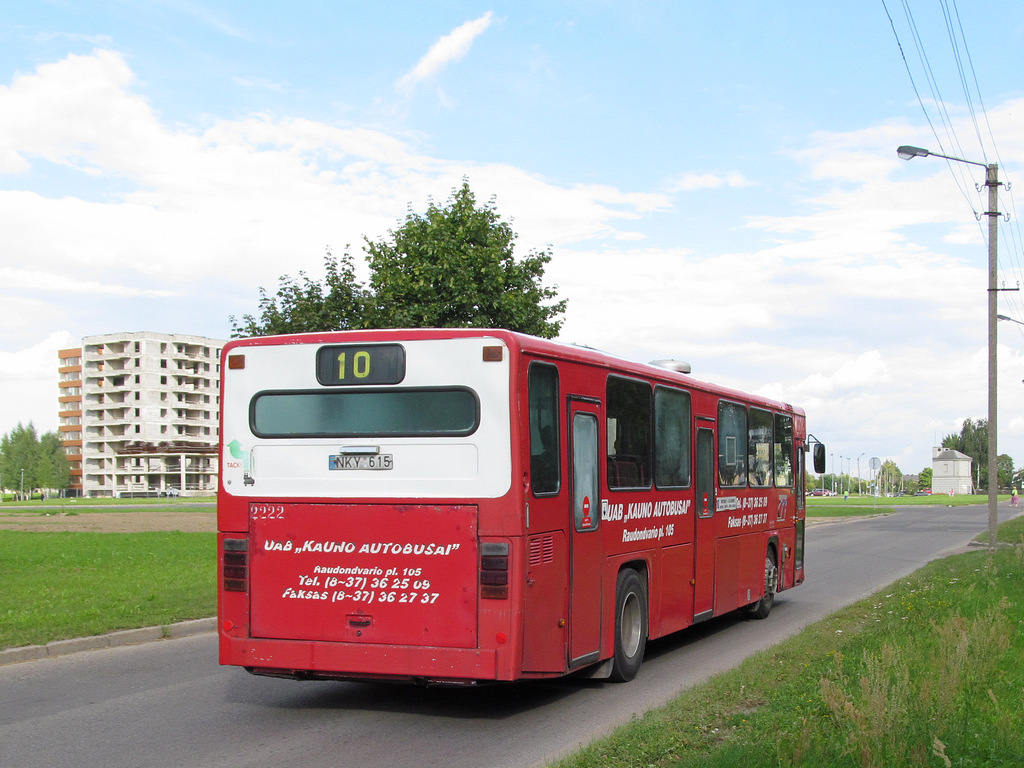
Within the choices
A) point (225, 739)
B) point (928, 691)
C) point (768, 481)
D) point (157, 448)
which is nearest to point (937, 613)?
point (768, 481)

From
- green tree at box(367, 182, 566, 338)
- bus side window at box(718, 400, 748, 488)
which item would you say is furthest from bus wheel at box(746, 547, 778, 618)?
green tree at box(367, 182, 566, 338)

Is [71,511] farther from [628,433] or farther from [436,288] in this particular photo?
[628,433]

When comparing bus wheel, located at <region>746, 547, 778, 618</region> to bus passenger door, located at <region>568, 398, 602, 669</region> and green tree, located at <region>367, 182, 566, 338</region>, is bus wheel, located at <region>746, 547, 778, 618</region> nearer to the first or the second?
bus passenger door, located at <region>568, 398, 602, 669</region>

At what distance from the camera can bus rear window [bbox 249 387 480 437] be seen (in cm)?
773

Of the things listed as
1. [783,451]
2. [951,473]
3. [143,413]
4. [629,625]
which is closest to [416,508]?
[629,625]

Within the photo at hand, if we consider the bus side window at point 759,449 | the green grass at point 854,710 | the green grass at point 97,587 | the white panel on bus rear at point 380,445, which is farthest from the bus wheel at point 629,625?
the green grass at point 97,587

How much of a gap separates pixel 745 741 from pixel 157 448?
13631 cm

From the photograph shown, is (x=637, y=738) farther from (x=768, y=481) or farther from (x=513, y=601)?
(x=768, y=481)

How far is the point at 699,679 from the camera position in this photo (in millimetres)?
9742

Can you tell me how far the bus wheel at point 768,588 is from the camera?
1465cm

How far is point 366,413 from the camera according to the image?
8.00 metres

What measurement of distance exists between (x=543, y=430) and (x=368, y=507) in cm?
144

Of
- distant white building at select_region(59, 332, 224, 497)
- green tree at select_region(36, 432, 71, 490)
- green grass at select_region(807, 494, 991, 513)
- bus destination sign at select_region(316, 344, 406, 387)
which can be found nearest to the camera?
bus destination sign at select_region(316, 344, 406, 387)

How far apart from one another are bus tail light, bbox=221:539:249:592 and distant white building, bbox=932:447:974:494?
157 meters
